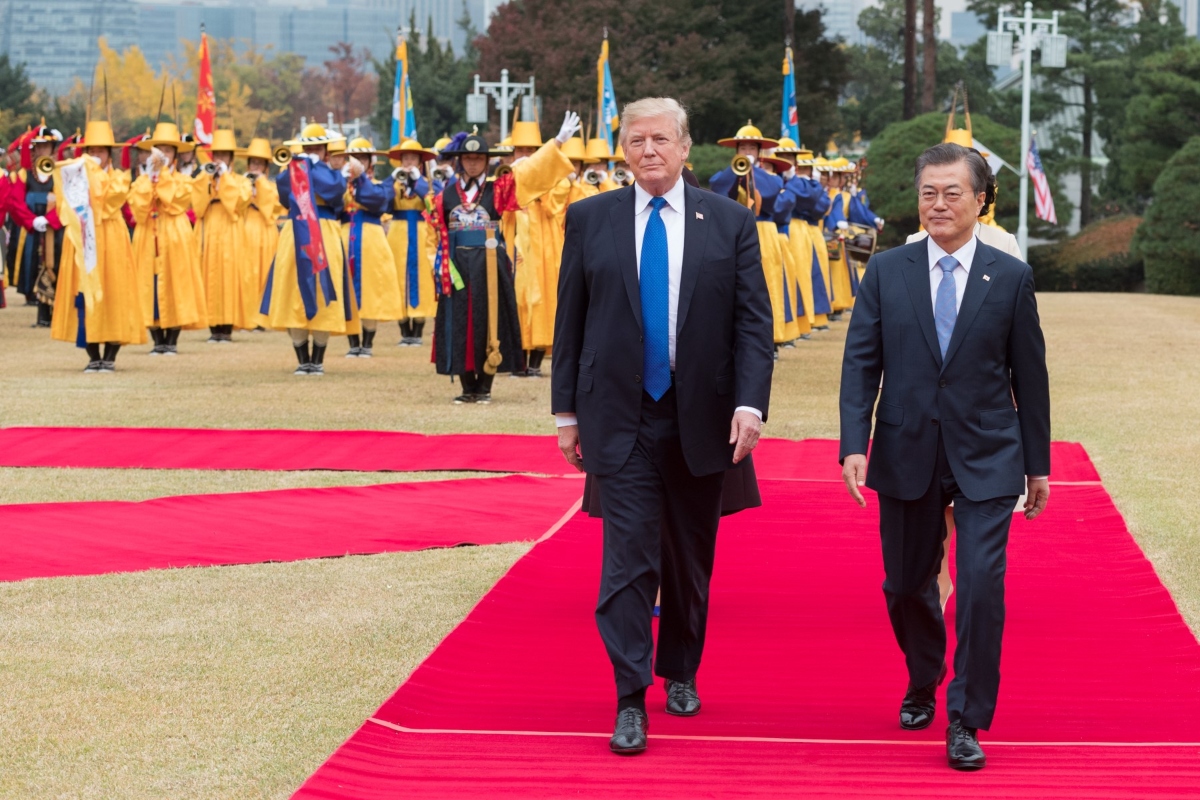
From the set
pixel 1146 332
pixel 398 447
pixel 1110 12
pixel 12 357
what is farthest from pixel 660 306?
pixel 1110 12

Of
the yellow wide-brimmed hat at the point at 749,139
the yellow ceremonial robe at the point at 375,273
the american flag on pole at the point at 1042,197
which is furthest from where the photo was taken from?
the american flag on pole at the point at 1042,197

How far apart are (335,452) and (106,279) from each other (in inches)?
224

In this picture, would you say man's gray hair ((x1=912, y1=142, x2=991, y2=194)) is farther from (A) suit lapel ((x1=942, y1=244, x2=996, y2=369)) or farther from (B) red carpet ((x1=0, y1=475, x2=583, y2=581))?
(B) red carpet ((x1=0, y1=475, x2=583, y2=581))

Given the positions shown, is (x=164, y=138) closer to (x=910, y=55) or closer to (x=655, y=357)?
(x=655, y=357)

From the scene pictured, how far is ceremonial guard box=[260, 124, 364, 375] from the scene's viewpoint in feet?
48.4

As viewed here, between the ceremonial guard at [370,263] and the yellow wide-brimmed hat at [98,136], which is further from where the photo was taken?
the ceremonial guard at [370,263]

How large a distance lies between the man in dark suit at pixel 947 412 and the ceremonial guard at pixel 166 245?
12.7 m

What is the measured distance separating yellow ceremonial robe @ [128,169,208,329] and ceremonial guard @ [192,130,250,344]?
572mm

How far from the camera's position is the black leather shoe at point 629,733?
439 centimetres

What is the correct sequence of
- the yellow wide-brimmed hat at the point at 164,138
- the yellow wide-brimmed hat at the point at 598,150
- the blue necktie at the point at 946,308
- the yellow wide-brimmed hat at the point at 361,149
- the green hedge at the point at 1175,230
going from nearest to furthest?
the blue necktie at the point at 946,308 < the yellow wide-brimmed hat at the point at 164,138 < the yellow wide-brimmed hat at the point at 598,150 < the yellow wide-brimmed hat at the point at 361,149 < the green hedge at the point at 1175,230

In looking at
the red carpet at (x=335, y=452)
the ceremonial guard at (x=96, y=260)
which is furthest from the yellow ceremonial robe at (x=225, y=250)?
the red carpet at (x=335, y=452)

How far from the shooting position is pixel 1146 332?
21.8m

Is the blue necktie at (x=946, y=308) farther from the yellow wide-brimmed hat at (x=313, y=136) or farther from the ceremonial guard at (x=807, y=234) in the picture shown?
the ceremonial guard at (x=807, y=234)

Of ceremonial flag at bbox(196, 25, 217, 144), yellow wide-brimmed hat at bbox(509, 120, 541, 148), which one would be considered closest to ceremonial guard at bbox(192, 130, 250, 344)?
yellow wide-brimmed hat at bbox(509, 120, 541, 148)
